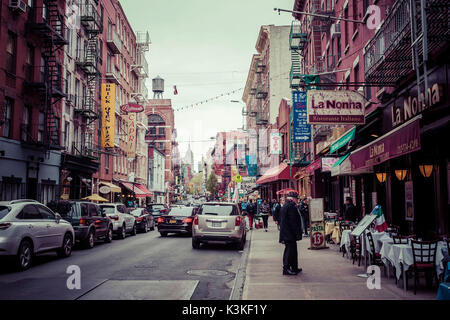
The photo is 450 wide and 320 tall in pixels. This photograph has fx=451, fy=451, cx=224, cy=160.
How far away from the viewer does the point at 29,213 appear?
1184 centimetres

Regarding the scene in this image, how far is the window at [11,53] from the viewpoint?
69.9ft

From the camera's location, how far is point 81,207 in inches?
651

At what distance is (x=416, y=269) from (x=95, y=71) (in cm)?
3115

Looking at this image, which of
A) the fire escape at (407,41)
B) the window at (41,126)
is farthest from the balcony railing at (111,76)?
the fire escape at (407,41)

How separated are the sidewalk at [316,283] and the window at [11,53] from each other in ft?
51.3

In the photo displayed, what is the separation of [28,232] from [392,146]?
29.3ft

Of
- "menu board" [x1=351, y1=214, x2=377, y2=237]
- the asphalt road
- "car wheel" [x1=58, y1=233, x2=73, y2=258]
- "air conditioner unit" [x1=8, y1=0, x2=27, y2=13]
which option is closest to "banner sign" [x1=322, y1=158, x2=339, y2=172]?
the asphalt road

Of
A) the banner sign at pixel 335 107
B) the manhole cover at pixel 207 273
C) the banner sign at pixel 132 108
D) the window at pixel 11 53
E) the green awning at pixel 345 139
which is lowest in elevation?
the manhole cover at pixel 207 273

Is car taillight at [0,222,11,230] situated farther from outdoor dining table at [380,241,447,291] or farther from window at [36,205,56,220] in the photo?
outdoor dining table at [380,241,447,291]

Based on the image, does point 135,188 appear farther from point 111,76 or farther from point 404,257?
point 404,257

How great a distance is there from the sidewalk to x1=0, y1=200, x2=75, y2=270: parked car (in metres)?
5.45

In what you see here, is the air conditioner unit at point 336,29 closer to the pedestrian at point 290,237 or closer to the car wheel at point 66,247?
the pedestrian at point 290,237

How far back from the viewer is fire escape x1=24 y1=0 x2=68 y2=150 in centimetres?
2316
